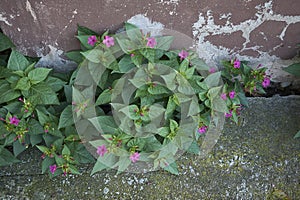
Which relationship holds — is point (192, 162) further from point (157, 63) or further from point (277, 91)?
point (277, 91)

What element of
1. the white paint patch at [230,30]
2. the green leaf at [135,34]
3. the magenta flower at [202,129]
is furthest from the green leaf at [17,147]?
the white paint patch at [230,30]

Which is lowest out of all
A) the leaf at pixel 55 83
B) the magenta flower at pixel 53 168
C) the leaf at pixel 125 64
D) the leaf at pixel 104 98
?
the magenta flower at pixel 53 168

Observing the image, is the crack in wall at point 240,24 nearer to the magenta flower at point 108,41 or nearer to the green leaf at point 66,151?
the magenta flower at point 108,41

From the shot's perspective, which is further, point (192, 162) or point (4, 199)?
point (192, 162)

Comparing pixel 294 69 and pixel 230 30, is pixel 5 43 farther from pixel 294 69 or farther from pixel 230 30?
pixel 294 69

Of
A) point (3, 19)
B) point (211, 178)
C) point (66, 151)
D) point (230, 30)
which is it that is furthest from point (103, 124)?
point (230, 30)

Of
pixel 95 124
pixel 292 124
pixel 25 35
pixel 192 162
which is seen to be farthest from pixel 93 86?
pixel 292 124

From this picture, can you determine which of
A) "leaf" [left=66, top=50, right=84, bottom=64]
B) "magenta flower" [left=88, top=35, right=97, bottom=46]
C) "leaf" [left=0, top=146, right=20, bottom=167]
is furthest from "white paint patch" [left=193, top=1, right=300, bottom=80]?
"leaf" [left=0, top=146, right=20, bottom=167]

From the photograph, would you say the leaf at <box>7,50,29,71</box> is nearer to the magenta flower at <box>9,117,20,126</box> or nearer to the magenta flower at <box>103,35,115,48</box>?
the magenta flower at <box>9,117,20,126</box>
